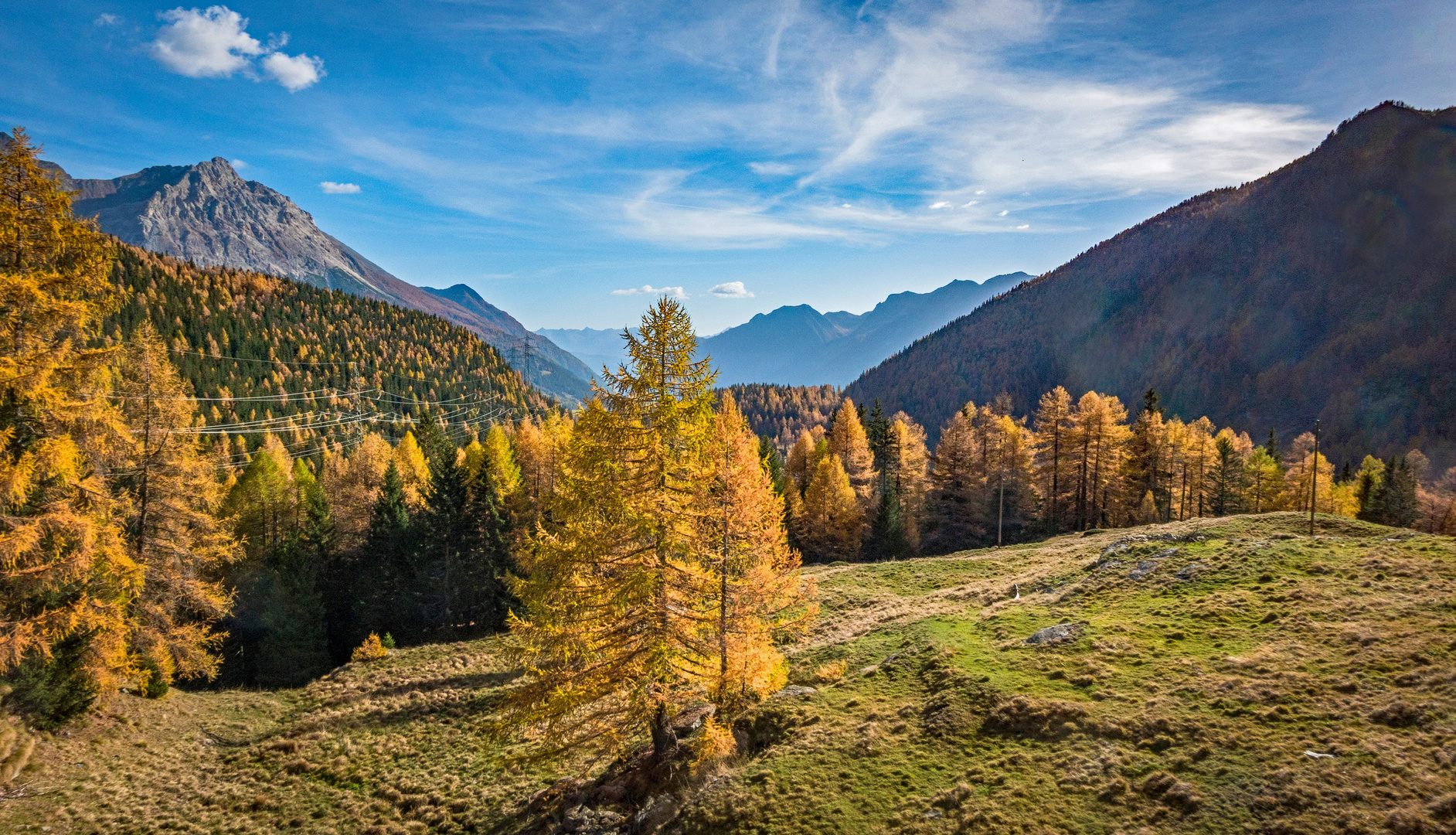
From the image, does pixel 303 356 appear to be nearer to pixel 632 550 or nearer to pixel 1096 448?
pixel 632 550

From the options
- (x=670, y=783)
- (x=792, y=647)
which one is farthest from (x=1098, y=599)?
(x=670, y=783)

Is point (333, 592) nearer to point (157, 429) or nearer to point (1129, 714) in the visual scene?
point (157, 429)

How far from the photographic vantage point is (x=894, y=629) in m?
27.0

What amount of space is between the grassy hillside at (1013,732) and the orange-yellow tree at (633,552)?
264cm

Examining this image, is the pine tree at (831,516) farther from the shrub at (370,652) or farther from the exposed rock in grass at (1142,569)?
the shrub at (370,652)

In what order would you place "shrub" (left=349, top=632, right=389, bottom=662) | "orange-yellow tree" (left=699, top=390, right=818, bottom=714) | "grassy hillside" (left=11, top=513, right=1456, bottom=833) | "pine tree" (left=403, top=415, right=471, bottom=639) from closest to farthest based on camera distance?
"grassy hillside" (left=11, top=513, right=1456, bottom=833) < "orange-yellow tree" (left=699, top=390, right=818, bottom=714) < "shrub" (left=349, top=632, right=389, bottom=662) < "pine tree" (left=403, top=415, right=471, bottom=639)

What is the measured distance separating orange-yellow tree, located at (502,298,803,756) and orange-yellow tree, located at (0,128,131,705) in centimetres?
1326

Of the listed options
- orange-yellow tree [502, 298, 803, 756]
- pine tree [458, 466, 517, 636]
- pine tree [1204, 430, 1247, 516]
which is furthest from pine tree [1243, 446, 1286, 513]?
pine tree [458, 466, 517, 636]

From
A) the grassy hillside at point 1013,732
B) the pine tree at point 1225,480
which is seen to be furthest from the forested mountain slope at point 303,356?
the pine tree at point 1225,480

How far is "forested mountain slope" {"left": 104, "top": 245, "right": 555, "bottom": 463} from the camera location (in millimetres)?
93125

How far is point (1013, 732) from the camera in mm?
15430

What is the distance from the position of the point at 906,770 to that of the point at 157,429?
3034cm

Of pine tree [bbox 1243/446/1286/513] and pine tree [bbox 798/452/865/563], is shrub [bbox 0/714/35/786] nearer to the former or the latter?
pine tree [bbox 798/452/865/563]

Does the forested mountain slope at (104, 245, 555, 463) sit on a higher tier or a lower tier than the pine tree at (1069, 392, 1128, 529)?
higher
